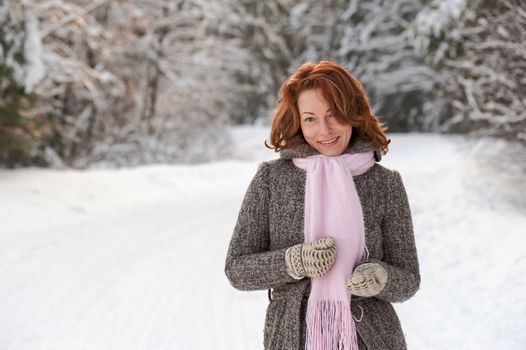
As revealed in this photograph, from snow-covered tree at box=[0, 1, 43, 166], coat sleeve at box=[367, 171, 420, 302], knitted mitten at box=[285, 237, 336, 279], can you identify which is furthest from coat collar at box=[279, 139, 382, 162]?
snow-covered tree at box=[0, 1, 43, 166]

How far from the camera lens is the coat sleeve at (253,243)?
6.75ft

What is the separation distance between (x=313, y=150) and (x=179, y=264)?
502 centimetres

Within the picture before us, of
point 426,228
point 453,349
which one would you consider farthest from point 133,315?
point 426,228

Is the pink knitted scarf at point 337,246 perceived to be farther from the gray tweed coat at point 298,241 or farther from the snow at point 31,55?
the snow at point 31,55

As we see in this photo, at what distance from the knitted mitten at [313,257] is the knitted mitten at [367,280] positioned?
0.26 feet

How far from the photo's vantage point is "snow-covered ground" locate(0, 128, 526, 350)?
4934 mm

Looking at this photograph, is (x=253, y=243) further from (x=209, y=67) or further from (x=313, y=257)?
(x=209, y=67)

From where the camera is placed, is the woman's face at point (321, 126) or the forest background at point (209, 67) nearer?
the woman's face at point (321, 126)

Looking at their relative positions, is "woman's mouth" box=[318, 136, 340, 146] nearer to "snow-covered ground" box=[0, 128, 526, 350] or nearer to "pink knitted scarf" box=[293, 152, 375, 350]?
"pink knitted scarf" box=[293, 152, 375, 350]

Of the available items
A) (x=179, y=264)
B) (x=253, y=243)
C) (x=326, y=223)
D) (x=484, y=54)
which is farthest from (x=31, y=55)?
(x=326, y=223)

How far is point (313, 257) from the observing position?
1917 millimetres

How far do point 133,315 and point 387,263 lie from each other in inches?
141

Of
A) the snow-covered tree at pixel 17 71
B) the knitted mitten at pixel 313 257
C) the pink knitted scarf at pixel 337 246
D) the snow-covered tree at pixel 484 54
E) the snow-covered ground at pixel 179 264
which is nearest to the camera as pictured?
the knitted mitten at pixel 313 257

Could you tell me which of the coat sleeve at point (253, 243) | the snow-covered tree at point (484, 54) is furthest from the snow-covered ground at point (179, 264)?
the coat sleeve at point (253, 243)
